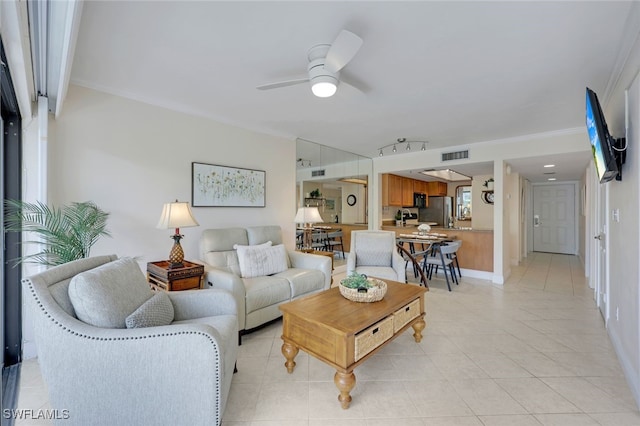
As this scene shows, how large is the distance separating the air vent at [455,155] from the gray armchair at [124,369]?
480 cm

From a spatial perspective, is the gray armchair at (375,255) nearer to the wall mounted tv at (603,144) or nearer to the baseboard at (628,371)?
the baseboard at (628,371)

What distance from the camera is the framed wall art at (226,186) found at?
327 centimetres

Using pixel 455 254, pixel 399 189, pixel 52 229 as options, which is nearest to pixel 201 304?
pixel 52 229

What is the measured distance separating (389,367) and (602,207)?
3.04m

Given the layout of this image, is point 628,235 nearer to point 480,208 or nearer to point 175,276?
point 175,276

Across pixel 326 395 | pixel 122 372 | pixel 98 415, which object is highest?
pixel 122 372

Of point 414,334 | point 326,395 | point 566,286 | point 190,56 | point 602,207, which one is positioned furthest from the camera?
point 566,286

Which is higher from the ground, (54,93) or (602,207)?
(54,93)

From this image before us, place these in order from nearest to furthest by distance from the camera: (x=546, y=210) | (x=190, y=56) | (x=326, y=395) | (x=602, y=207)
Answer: (x=326, y=395) → (x=190, y=56) → (x=602, y=207) → (x=546, y=210)

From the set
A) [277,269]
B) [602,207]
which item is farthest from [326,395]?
[602,207]

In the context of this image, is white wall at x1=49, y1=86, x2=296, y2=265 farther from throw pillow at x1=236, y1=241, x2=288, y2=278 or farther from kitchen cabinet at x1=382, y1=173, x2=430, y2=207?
kitchen cabinet at x1=382, y1=173, x2=430, y2=207

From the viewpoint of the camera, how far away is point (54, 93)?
2.14 m

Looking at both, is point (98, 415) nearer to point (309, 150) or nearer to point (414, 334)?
point (414, 334)

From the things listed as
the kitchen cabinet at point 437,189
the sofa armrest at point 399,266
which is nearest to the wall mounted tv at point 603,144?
A: the sofa armrest at point 399,266
